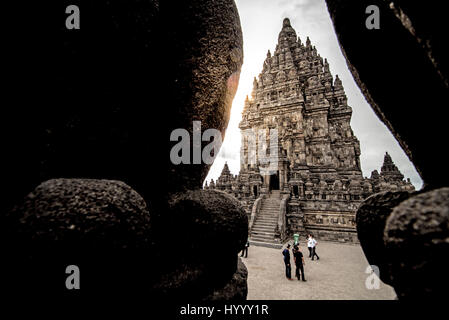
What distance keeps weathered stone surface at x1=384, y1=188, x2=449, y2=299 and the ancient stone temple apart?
13307mm

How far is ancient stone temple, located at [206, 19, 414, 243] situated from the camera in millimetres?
15000

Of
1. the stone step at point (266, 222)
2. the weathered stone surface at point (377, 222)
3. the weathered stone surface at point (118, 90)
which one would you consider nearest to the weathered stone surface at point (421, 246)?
the weathered stone surface at point (377, 222)

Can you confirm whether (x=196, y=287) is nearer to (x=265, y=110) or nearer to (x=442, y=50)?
(x=442, y=50)

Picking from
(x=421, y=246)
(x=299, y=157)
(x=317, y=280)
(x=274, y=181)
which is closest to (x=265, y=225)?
(x=317, y=280)

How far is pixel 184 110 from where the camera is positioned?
6.77ft

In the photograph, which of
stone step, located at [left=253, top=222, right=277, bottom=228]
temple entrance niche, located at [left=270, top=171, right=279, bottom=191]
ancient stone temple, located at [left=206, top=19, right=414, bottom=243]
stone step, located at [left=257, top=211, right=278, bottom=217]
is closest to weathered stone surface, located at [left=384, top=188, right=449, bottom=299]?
ancient stone temple, located at [left=206, top=19, right=414, bottom=243]

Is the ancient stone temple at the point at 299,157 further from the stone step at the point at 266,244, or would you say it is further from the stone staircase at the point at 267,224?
the stone step at the point at 266,244

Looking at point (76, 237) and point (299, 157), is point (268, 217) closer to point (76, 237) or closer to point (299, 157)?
point (299, 157)

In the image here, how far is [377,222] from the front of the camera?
1.42m

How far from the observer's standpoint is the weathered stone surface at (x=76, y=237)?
100cm

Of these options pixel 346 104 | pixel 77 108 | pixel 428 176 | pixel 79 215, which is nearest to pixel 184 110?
pixel 77 108

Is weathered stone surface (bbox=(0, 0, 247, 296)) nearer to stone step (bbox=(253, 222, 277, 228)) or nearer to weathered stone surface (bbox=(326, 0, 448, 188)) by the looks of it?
weathered stone surface (bbox=(326, 0, 448, 188))

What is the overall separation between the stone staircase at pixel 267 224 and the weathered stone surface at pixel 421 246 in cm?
1255
